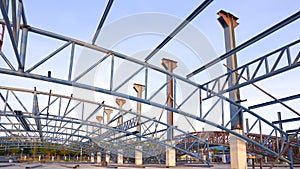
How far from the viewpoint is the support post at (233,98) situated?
13.0m

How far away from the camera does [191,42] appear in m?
11.9

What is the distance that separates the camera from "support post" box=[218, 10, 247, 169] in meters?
13.0

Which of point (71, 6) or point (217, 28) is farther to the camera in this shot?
point (217, 28)

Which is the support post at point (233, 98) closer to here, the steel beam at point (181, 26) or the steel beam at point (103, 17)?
the steel beam at point (181, 26)

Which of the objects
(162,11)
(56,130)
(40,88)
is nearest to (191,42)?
(162,11)

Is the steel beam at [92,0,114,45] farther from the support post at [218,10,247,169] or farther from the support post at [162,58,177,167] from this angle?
the support post at [162,58,177,167]

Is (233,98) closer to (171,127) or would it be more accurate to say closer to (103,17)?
(171,127)

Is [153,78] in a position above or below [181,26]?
below

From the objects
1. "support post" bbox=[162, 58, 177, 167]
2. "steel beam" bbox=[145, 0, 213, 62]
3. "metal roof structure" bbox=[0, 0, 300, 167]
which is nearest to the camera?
"steel beam" bbox=[145, 0, 213, 62]

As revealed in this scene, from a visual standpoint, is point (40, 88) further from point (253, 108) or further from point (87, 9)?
point (253, 108)

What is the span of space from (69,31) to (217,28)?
7.72m

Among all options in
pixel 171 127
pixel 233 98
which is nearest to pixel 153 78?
pixel 233 98

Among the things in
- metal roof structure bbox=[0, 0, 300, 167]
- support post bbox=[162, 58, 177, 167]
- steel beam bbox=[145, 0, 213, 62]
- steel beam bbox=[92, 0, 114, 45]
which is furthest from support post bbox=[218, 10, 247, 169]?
steel beam bbox=[92, 0, 114, 45]

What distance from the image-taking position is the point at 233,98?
550 inches
